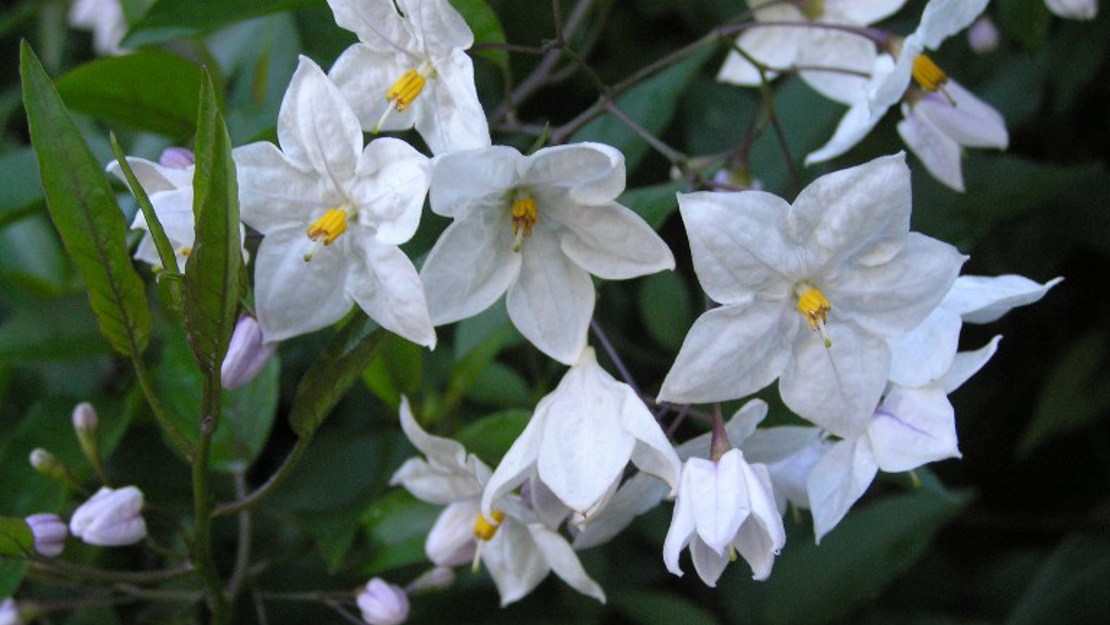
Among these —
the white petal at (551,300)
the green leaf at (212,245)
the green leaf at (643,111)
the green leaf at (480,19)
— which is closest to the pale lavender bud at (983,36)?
the green leaf at (643,111)

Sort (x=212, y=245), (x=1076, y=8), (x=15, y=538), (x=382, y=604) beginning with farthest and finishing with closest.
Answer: (x=1076, y=8) < (x=382, y=604) < (x=15, y=538) < (x=212, y=245)

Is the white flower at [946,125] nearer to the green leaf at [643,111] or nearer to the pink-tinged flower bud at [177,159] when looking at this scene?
the green leaf at [643,111]

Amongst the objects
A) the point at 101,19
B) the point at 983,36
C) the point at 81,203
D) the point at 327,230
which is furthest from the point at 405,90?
the point at 101,19

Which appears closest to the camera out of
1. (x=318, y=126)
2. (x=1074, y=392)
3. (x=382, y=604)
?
(x=318, y=126)

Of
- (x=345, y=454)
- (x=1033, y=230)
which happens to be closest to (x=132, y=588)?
(x=345, y=454)

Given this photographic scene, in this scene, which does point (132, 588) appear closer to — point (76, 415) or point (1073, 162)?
point (76, 415)

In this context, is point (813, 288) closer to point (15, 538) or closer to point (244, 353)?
point (244, 353)

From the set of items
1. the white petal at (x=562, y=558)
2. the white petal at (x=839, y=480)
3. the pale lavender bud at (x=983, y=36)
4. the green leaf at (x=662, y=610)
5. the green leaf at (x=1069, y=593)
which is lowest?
Result: the green leaf at (x=1069, y=593)
